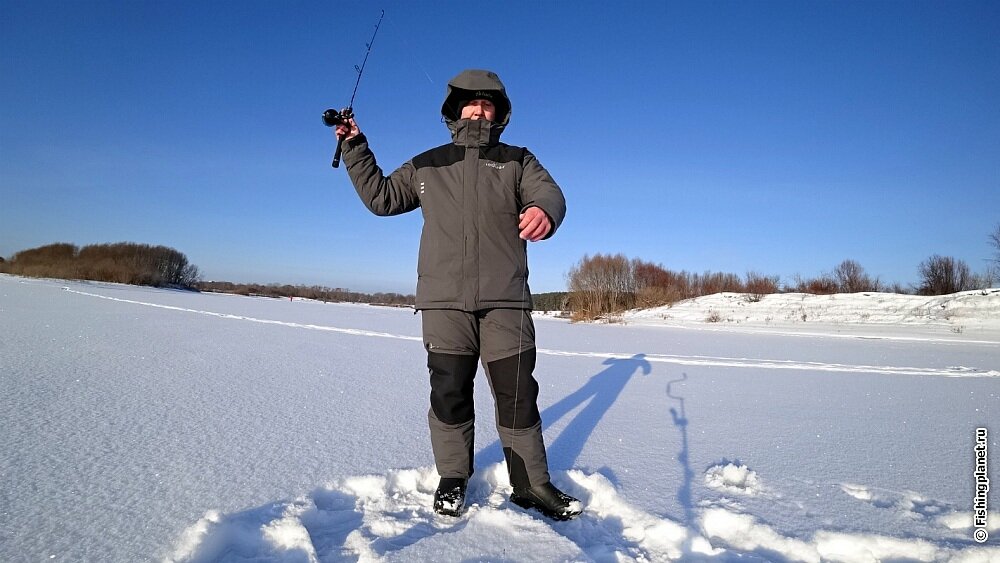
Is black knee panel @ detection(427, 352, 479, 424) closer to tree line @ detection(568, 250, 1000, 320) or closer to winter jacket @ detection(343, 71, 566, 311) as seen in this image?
winter jacket @ detection(343, 71, 566, 311)

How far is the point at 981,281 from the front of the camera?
17.5m

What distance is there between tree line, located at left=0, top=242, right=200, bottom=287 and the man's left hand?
4995 centimetres

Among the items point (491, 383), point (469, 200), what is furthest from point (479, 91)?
point (491, 383)

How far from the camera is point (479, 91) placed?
1940 millimetres

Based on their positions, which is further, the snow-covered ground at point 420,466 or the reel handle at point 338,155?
the reel handle at point 338,155

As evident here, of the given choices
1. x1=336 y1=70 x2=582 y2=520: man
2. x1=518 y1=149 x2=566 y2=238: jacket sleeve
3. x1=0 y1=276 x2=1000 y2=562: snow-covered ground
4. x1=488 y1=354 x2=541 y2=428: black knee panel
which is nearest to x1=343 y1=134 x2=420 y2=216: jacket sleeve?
x1=336 y1=70 x2=582 y2=520: man

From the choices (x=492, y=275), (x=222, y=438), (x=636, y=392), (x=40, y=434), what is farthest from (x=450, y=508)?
(x=636, y=392)

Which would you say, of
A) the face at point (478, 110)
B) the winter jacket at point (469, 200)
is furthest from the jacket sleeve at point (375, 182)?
the face at point (478, 110)

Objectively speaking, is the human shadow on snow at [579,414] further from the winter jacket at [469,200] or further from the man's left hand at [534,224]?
the man's left hand at [534,224]

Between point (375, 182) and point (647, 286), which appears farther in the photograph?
point (647, 286)

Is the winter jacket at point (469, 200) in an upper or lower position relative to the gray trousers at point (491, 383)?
upper

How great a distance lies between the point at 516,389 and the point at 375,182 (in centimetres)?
104

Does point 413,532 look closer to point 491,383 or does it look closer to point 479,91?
point 491,383

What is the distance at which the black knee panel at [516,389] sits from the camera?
174 centimetres
